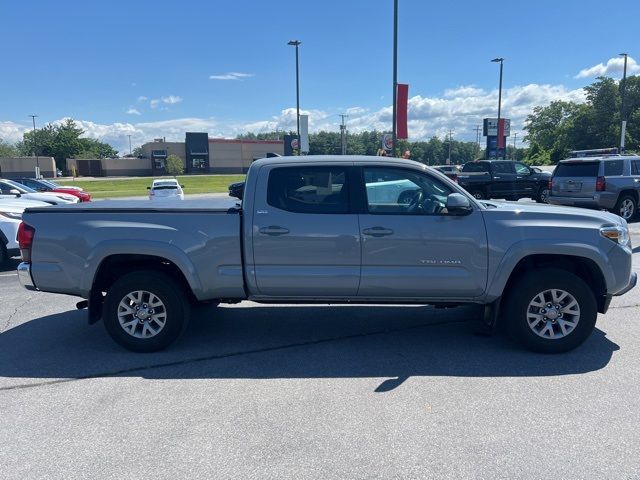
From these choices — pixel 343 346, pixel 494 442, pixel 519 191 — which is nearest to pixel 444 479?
pixel 494 442

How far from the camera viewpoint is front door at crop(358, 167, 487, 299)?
182 inches

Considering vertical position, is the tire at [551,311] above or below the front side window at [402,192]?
below

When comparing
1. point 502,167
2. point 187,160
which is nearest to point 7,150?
point 187,160

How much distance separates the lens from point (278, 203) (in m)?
4.75

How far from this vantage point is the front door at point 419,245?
4633mm

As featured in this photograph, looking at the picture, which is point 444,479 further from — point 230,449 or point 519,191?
point 519,191

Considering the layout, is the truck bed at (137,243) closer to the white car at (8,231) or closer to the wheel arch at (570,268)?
the wheel arch at (570,268)

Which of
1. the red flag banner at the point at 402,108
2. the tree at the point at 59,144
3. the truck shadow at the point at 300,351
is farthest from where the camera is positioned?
the tree at the point at 59,144

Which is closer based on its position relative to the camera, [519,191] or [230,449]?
[230,449]

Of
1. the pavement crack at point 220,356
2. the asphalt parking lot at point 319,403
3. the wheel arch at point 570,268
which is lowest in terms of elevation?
the asphalt parking lot at point 319,403

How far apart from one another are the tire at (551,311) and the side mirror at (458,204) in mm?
887

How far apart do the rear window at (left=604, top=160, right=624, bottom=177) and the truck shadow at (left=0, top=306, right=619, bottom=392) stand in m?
9.99

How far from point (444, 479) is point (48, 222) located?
4.10 meters

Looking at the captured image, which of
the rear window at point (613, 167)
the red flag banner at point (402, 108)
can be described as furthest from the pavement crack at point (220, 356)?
the red flag banner at point (402, 108)
